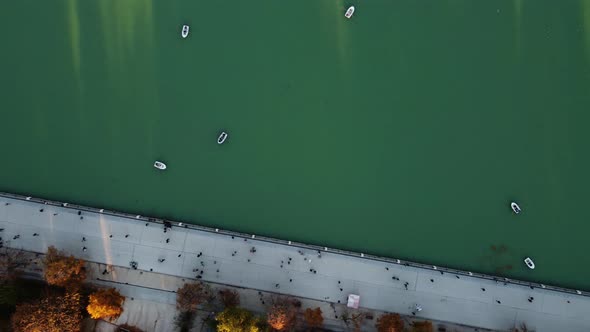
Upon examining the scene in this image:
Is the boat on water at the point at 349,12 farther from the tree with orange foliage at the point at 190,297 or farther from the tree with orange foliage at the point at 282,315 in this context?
the tree with orange foliage at the point at 190,297

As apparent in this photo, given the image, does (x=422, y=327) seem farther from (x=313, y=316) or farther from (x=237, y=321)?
(x=237, y=321)

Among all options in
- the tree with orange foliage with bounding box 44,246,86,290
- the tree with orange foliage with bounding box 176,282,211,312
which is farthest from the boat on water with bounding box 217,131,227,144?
the tree with orange foliage with bounding box 44,246,86,290

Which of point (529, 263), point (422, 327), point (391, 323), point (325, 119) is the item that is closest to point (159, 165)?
point (325, 119)

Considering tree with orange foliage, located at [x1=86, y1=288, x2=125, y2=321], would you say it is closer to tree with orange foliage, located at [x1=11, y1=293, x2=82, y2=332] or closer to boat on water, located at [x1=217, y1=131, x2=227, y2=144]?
tree with orange foliage, located at [x1=11, y1=293, x2=82, y2=332]

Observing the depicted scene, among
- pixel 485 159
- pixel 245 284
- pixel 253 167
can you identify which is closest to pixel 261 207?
pixel 253 167

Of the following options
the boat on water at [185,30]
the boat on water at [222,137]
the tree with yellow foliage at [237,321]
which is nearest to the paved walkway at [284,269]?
the tree with yellow foliage at [237,321]
